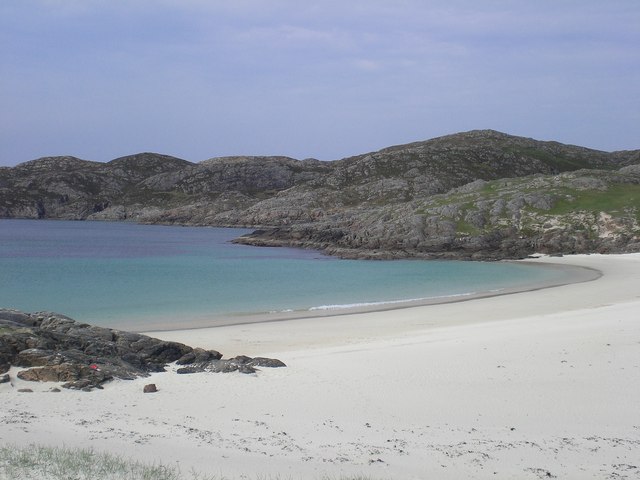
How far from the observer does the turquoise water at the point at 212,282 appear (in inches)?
1206

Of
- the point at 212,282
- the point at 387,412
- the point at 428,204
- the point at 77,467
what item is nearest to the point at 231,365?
the point at 387,412

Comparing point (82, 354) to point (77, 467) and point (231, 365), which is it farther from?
point (77, 467)

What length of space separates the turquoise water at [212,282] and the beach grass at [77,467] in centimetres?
1740

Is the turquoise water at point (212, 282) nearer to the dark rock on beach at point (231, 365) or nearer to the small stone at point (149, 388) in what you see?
the dark rock on beach at point (231, 365)

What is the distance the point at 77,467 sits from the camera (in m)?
7.55

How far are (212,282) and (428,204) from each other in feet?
132

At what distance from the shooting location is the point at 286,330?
2409cm

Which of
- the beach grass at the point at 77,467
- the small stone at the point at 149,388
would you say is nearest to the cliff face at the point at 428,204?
the small stone at the point at 149,388

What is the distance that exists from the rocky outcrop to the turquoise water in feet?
28.5

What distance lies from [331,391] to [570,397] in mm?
5075

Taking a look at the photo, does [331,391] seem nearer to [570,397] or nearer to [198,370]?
[198,370]

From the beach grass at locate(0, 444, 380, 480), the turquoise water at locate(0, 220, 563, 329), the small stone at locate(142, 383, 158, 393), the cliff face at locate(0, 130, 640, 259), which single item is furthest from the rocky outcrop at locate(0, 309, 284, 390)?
the cliff face at locate(0, 130, 640, 259)

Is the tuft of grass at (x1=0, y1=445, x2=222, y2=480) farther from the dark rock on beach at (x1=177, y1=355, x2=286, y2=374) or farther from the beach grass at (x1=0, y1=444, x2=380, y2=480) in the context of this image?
the dark rock on beach at (x1=177, y1=355, x2=286, y2=374)

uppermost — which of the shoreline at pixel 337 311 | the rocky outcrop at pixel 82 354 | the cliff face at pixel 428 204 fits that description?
the cliff face at pixel 428 204
